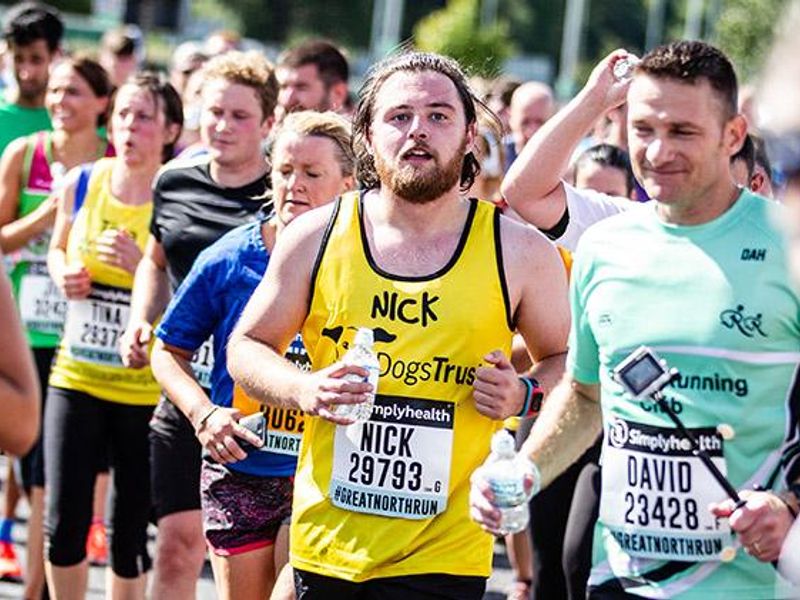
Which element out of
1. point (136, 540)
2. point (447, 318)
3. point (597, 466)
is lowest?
point (136, 540)

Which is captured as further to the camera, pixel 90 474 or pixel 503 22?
pixel 503 22

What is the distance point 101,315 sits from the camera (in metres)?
7.69

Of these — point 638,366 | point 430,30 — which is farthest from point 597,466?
point 430,30

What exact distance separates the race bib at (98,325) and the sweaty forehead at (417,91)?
8.84 feet

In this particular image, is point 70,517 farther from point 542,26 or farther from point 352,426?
point 542,26

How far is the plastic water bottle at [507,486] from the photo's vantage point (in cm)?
428

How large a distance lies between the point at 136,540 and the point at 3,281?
4.26m

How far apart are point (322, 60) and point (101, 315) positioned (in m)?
2.31

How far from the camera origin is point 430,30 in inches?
2308

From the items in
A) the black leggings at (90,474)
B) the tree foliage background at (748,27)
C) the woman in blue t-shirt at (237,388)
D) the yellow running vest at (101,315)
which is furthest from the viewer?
the tree foliage background at (748,27)

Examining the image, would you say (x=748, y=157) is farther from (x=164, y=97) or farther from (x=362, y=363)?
(x=164, y=97)

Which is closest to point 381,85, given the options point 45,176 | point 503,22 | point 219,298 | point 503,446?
point 219,298

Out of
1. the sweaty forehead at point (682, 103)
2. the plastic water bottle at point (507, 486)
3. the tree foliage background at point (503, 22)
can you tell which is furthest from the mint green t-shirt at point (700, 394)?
the tree foliage background at point (503, 22)

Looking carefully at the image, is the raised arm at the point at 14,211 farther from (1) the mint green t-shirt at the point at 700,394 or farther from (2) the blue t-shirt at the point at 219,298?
(1) the mint green t-shirt at the point at 700,394
